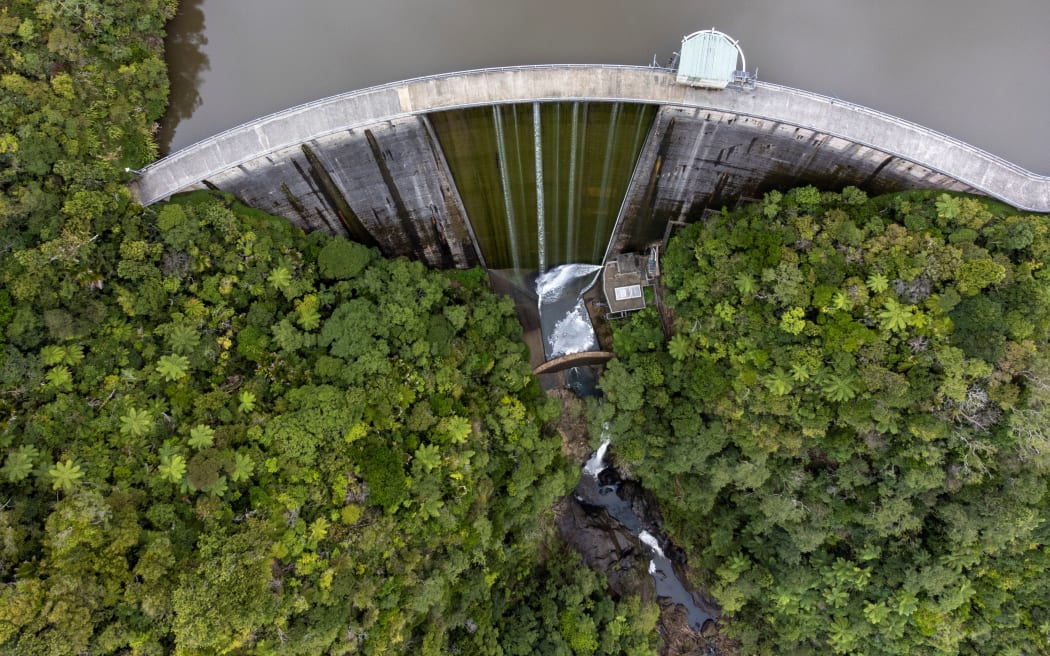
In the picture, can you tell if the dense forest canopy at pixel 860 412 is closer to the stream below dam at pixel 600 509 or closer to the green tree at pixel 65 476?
the stream below dam at pixel 600 509

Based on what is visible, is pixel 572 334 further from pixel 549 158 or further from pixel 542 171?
pixel 549 158

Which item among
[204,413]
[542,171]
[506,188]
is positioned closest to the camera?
[204,413]

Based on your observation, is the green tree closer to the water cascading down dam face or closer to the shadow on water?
the shadow on water

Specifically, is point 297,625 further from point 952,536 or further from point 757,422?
point 952,536

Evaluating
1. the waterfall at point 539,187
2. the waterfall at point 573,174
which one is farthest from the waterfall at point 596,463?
the waterfall at point 573,174

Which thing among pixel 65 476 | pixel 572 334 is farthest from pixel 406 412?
pixel 65 476

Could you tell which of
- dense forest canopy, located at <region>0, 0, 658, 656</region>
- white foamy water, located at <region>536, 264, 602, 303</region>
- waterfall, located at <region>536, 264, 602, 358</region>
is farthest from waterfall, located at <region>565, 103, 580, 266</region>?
dense forest canopy, located at <region>0, 0, 658, 656</region>

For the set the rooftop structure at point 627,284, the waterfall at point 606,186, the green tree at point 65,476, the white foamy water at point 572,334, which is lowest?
the green tree at point 65,476
